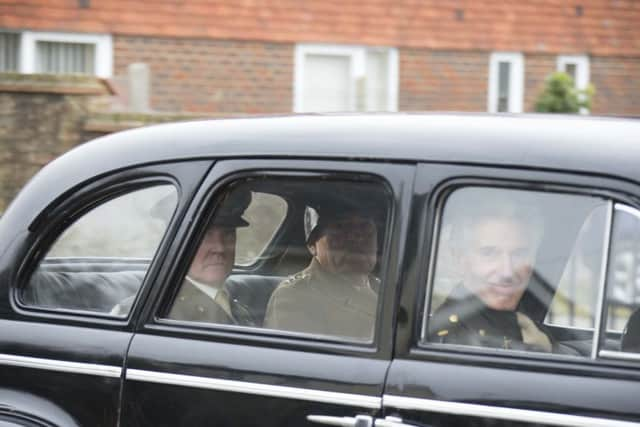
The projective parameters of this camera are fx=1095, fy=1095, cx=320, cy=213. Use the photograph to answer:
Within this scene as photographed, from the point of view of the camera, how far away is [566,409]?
8.99 ft

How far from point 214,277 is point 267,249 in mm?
188

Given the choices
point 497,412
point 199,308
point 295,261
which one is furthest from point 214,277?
point 497,412

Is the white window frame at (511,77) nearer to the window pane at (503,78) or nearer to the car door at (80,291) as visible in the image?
the window pane at (503,78)

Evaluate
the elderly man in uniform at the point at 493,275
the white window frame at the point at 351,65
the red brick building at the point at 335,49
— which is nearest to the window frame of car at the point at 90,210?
the elderly man in uniform at the point at 493,275

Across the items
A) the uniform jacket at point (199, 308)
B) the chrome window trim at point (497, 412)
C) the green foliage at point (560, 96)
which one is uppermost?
the green foliage at point (560, 96)

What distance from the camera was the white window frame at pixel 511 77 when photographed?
48.7 feet

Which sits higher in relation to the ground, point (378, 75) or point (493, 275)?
point (378, 75)

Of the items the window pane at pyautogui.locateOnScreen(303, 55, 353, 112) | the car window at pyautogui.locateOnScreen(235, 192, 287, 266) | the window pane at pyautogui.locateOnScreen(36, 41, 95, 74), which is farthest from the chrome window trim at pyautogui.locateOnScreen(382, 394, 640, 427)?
the window pane at pyautogui.locateOnScreen(303, 55, 353, 112)

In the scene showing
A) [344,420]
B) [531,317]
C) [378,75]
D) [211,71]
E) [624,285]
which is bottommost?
[344,420]

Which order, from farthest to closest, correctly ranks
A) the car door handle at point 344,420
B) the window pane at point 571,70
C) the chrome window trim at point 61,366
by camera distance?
the window pane at point 571,70 < the chrome window trim at point 61,366 < the car door handle at point 344,420

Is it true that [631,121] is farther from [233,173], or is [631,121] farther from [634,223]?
[233,173]

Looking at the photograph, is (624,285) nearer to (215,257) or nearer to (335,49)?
(215,257)

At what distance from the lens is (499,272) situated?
3.05 meters

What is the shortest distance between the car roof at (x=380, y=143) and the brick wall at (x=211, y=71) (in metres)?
9.82
